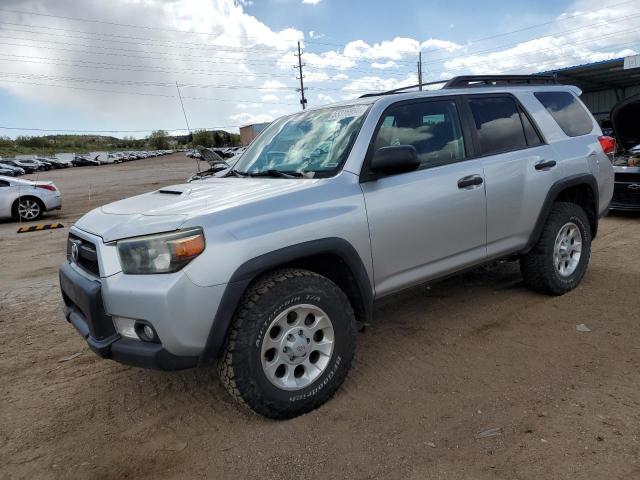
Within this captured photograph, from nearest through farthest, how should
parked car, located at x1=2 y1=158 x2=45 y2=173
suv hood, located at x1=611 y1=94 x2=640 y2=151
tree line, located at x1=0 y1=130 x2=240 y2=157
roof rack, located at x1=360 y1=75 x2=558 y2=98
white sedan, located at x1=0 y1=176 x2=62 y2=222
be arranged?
roof rack, located at x1=360 y1=75 x2=558 y2=98, suv hood, located at x1=611 y1=94 x2=640 y2=151, white sedan, located at x1=0 y1=176 x2=62 y2=222, parked car, located at x1=2 y1=158 x2=45 y2=173, tree line, located at x1=0 y1=130 x2=240 y2=157

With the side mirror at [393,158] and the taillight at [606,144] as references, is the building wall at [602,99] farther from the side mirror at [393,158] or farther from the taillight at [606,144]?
the side mirror at [393,158]

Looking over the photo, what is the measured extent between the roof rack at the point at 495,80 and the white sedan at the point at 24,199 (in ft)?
42.3

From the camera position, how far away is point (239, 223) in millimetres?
2715

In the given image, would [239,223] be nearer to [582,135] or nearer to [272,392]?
[272,392]

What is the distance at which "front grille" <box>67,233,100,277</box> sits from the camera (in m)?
2.93

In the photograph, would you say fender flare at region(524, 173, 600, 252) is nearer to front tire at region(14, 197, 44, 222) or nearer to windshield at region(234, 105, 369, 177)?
windshield at region(234, 105, 369, 177)

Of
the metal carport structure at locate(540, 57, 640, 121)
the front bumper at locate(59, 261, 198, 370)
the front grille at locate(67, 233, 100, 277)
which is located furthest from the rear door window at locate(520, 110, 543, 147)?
the metal carport structure at locate(540, 57, 640, 121)

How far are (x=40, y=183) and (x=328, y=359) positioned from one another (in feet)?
45.2

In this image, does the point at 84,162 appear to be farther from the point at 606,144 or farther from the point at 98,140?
the point at 606,144

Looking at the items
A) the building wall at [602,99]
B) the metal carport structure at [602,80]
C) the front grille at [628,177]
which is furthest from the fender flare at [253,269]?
the building wall at [602,99]

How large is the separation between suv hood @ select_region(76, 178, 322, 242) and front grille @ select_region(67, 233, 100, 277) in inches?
3.3

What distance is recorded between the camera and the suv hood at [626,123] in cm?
843

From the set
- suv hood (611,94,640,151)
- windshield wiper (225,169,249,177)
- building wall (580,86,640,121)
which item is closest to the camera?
windshield wiper (225,169,249,177)

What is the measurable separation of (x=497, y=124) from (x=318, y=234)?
211 cm
